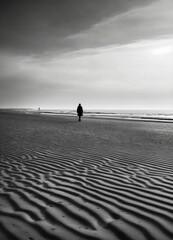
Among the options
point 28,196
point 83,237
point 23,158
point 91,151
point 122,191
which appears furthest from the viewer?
point 91,151

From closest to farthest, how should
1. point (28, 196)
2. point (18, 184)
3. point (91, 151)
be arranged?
point (28, 196), point (18, 184), point (91, 151)

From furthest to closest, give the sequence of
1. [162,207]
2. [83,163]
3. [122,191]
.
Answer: [83,163], [122,191], [162,207]

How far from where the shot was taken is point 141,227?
3424 millimetres

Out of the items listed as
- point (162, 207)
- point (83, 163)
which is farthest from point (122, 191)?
point (83, 163)

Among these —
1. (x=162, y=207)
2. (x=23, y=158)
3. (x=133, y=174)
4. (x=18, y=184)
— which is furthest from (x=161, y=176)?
(x=23, y=158)

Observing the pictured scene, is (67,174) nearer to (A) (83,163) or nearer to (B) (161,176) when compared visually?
(A) (83,163)

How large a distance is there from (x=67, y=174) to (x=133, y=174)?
5.42ft

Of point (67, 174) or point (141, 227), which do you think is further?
point (67, 174)

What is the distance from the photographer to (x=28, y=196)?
4.61 meters

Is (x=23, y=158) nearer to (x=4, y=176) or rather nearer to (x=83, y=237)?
(x=4, y=176)

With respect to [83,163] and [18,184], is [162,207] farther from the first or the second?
[83,163]

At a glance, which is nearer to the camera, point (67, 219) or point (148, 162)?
point (67, 219)

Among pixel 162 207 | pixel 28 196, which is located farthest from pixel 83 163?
pixel 162 207

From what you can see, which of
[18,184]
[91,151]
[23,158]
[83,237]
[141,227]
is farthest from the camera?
[91,151]
